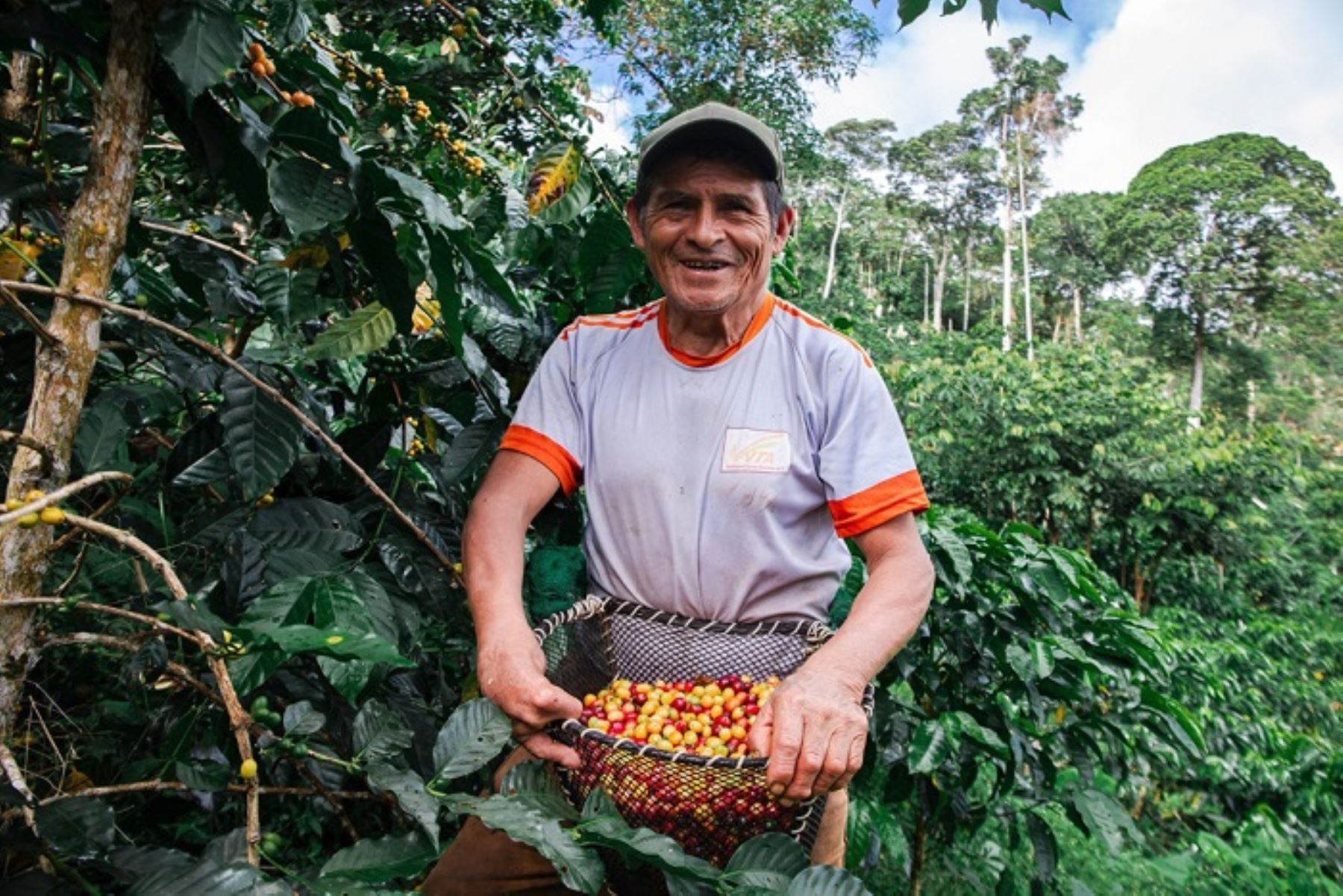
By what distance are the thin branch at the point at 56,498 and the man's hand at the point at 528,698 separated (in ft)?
1.89

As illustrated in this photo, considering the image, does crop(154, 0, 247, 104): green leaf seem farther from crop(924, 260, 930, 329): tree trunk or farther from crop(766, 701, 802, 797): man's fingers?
crop(924, 260, 930, 329): tree trunk

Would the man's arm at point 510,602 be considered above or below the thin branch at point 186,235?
below

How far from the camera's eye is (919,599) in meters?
1.53

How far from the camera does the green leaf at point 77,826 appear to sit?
912mm

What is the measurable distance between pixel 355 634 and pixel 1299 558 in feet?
39.2

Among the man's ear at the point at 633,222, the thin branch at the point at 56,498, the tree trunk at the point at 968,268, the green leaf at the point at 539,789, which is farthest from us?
the tree trunk at the point at 968,268

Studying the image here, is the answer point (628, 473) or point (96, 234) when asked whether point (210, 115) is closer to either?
point (96, 234)

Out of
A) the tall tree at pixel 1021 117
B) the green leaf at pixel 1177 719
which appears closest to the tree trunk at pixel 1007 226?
the tall tree at pixel 1021 117

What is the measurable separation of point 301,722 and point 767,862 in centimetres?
56

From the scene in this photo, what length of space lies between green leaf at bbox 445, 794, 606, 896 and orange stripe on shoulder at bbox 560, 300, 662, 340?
1076 millimetres

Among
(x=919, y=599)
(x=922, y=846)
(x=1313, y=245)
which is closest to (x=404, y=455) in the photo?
(x=919, y=599)

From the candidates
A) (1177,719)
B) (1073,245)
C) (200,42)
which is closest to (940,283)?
(1073,245)

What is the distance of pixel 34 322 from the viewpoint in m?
1.00

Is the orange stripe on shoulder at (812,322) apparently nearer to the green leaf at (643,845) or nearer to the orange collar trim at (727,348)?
the orange collar trim at (727,348)
